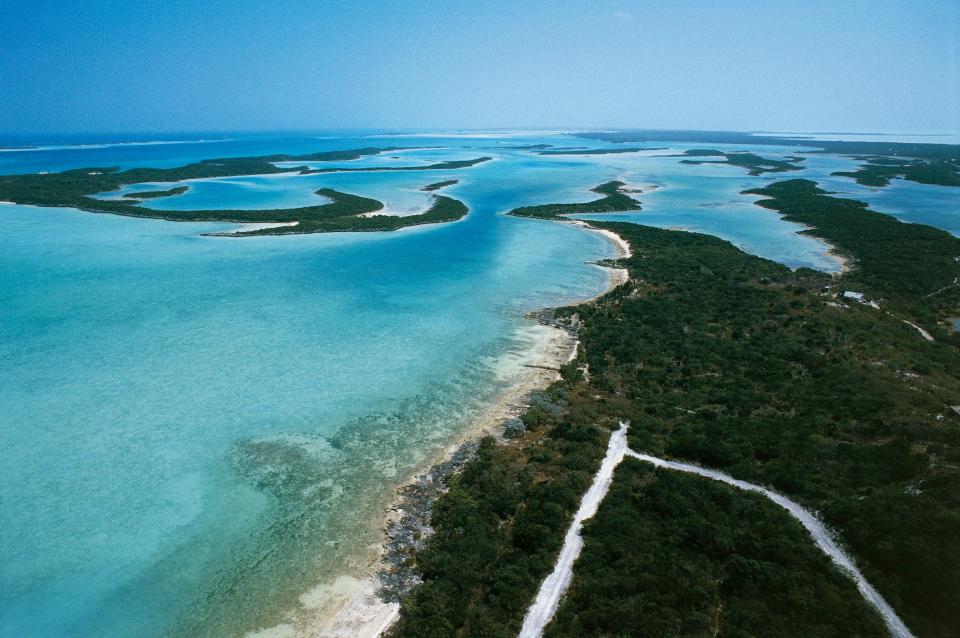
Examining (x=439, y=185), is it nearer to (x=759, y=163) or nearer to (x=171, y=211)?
(x=171, y=211)

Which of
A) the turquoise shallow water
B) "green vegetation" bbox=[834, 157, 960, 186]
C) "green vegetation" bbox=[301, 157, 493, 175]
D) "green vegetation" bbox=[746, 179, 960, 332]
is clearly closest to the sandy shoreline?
the turquoise shallow water

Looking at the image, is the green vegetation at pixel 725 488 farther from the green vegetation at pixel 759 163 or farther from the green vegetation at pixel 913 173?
the green vegetation at pixel 759 163

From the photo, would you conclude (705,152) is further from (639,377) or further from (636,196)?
(639,377)

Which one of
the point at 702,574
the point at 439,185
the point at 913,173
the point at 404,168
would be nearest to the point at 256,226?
the point at 439,185

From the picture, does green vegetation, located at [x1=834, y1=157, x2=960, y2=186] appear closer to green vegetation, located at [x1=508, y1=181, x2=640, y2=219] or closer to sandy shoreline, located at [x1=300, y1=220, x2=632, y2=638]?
green vegetation, located at [x1=508, y1=181, x2=640, y2=219]

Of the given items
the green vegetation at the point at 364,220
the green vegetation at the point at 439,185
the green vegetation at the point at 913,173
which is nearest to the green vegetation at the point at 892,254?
the green vegetation at the point at 913,173

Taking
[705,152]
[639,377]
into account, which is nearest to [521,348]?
[639,377]
